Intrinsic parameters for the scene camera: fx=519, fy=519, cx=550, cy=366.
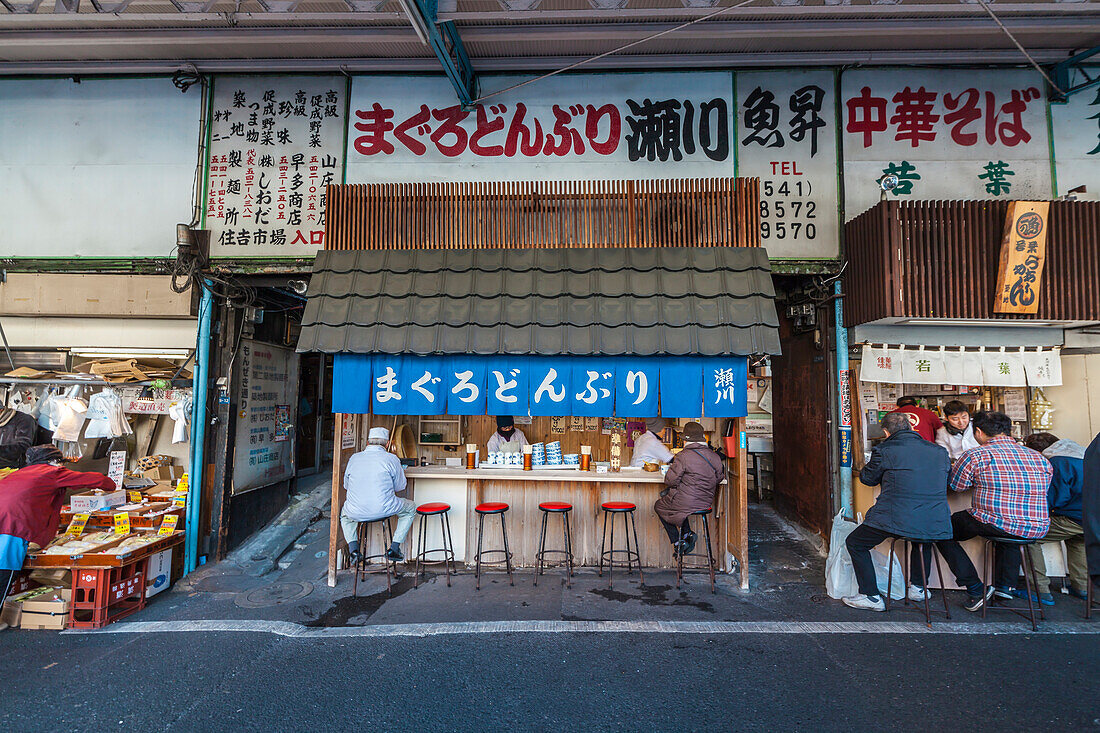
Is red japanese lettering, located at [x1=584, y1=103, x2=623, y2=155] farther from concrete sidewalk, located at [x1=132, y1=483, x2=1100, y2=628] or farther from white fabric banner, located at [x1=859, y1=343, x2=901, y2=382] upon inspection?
concrete sidewalk, located at [x1=132, y1=483, x2=1100, y2=628]

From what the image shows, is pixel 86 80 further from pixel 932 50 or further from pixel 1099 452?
pixel 1099 452

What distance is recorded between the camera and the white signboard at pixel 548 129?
A: 776cm

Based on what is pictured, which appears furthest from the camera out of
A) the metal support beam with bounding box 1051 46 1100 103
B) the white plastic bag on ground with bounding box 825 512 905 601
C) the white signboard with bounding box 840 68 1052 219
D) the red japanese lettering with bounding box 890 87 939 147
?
the red japanese lettering with bounding box 890 87 939 147

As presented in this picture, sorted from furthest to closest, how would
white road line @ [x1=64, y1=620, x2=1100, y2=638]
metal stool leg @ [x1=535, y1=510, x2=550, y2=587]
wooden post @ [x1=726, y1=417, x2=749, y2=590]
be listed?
1. metal stool leg @ [x1=535, y1=510, x2=550, y2=587]
2. wooden post @ [x1=726, y1=417, x2=749, y2=590]
3. white road line @ [x1=64, y1=620, x2=1100, y2=638]

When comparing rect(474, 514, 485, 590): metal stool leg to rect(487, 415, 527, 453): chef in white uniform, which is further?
rect(487, 415, 527, 453): chef in white uniform

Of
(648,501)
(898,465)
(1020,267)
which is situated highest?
(1020,267)

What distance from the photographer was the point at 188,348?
7609mm

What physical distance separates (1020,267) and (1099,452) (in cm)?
245

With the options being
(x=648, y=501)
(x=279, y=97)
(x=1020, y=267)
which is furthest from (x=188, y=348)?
(x=1020, y=267)

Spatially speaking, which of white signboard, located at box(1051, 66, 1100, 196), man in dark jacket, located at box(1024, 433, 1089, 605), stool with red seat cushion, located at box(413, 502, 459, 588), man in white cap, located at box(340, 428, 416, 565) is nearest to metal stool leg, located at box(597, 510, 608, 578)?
stool with red seat cushion, located at box(413, 502, 459, 588)

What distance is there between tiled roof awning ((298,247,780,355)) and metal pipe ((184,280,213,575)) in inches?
84.1

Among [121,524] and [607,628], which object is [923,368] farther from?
[121,524]

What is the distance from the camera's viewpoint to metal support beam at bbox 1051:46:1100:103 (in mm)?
7416

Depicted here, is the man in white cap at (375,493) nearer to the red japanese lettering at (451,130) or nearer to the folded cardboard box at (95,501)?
the folded cardboard box at (95,501)
